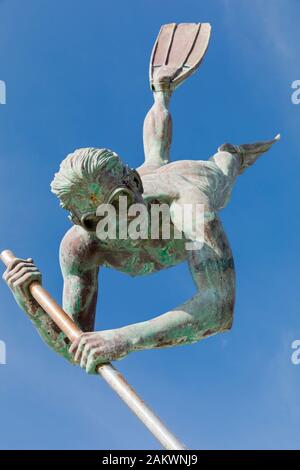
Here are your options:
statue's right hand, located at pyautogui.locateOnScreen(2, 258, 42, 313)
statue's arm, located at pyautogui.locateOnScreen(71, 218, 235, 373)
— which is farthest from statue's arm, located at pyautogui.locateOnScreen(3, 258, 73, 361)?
statue's arm, located at pyautogui.locateOnScreen(71, 218, 235, 373)

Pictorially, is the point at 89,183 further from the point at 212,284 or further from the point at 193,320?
the point at 193,320

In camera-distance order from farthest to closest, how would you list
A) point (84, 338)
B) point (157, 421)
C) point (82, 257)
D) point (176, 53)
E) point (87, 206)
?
1. point (176, 53)
2. point (82, 257)
3. point (87, 206)
4. point (84, 338)
5. point (157, 421)

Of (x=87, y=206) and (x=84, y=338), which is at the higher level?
(x=87, y=206)

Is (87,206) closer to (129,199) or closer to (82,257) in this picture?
(129,199)

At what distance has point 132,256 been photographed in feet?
35.3

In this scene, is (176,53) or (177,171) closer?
(177,171)

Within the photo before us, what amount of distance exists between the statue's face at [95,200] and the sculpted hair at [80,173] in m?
0.06

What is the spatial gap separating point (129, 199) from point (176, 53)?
500 cm

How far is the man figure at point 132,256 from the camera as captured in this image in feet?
30.2

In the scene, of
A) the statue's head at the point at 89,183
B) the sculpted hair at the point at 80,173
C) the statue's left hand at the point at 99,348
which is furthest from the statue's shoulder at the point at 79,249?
the statue's left hand at the point at 99,348

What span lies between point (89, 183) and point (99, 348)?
176cm

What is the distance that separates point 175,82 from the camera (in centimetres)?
1348

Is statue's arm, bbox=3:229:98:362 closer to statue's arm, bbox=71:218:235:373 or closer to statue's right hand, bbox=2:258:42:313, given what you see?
statue's right hand, bbox=2:258:42:313

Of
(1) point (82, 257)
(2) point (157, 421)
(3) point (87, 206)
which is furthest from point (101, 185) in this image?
(2) point (157, 421)
